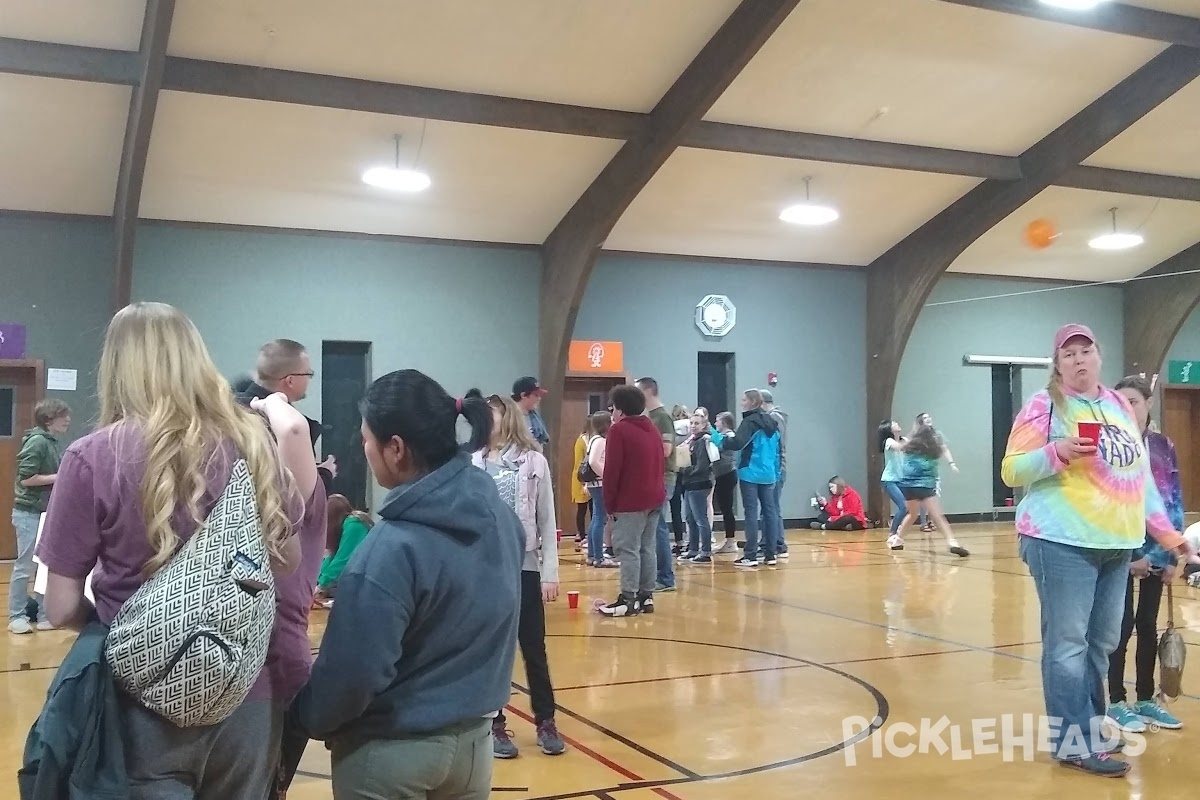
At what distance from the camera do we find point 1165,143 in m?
11.6

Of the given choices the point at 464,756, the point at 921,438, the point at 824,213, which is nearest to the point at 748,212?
the point at 824,213

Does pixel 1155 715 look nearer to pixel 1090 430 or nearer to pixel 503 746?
pixel 1090 430

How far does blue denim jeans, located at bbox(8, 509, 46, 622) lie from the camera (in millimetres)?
6213

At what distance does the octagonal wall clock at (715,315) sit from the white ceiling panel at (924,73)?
124 inches

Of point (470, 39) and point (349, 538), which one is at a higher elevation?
point (470, 39)

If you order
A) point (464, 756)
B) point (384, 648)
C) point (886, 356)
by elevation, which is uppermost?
point (886, 356)

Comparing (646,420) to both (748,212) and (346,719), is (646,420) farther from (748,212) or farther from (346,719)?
(748,212)

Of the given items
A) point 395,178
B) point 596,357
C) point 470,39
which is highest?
point 470,39

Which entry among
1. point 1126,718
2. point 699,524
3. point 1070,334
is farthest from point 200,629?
point 699,524

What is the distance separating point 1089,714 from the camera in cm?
350

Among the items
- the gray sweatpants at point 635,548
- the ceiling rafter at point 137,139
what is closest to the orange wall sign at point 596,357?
the ceiling rafter at point 137,139

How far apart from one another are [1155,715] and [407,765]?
136 inches

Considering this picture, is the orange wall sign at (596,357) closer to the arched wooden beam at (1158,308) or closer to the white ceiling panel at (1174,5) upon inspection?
the white ceiling panel at (1174,5)

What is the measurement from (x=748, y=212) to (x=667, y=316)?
5.68 feet
